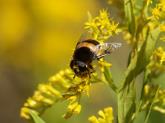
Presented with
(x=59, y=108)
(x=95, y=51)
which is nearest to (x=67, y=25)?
(x=59, y=108)

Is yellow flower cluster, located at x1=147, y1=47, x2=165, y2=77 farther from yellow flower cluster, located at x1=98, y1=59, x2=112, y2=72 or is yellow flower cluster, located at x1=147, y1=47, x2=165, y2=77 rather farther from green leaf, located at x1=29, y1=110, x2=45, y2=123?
green leaf, located at x1=29, y1=110, x2=45, y2=123

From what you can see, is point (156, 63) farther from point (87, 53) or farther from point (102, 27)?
point (87, 53)

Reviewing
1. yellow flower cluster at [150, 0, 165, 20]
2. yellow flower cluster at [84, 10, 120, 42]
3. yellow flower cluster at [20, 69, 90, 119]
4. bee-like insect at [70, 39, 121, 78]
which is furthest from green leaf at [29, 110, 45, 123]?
yellow flower cluster at [150, 0, 165, 20]

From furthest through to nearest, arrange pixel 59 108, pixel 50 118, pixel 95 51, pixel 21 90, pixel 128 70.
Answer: pixel 21 90 → pixel 59 108 → pixel 50 118 → pixel 95 51 → pixel 128 70

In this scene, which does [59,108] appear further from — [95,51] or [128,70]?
[128,70]

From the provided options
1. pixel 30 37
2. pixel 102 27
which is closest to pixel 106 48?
pixel 102 27
